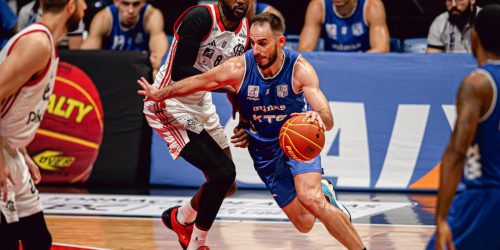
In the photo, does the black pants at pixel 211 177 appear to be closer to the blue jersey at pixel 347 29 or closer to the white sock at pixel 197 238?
the white sock at pixel 197 238

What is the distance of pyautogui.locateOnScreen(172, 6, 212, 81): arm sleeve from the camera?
6684mm

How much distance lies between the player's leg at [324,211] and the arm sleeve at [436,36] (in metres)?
4.42

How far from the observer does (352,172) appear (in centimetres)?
981

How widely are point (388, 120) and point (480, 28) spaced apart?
223 inches

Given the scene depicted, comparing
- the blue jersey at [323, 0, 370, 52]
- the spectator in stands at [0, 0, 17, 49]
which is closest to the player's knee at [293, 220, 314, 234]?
the blue jersey at [323, 0, 370, 52]

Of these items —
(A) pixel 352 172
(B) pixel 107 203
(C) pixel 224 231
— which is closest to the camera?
(C) pixel 224 231

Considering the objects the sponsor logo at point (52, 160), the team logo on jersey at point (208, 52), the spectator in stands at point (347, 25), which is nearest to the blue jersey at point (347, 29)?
the spectator in stands at point (347, 25)

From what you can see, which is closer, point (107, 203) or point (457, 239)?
point (457, 239)

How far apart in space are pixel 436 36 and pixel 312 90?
14.6ft

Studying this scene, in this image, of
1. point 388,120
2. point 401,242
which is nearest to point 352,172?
point 388,120

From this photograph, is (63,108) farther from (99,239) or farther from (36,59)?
(36,59)

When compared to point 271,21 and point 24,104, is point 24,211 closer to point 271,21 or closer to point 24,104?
point 24,104

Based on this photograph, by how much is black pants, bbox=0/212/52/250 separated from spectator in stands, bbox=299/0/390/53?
19.8ft

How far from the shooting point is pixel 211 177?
655 centimetres
